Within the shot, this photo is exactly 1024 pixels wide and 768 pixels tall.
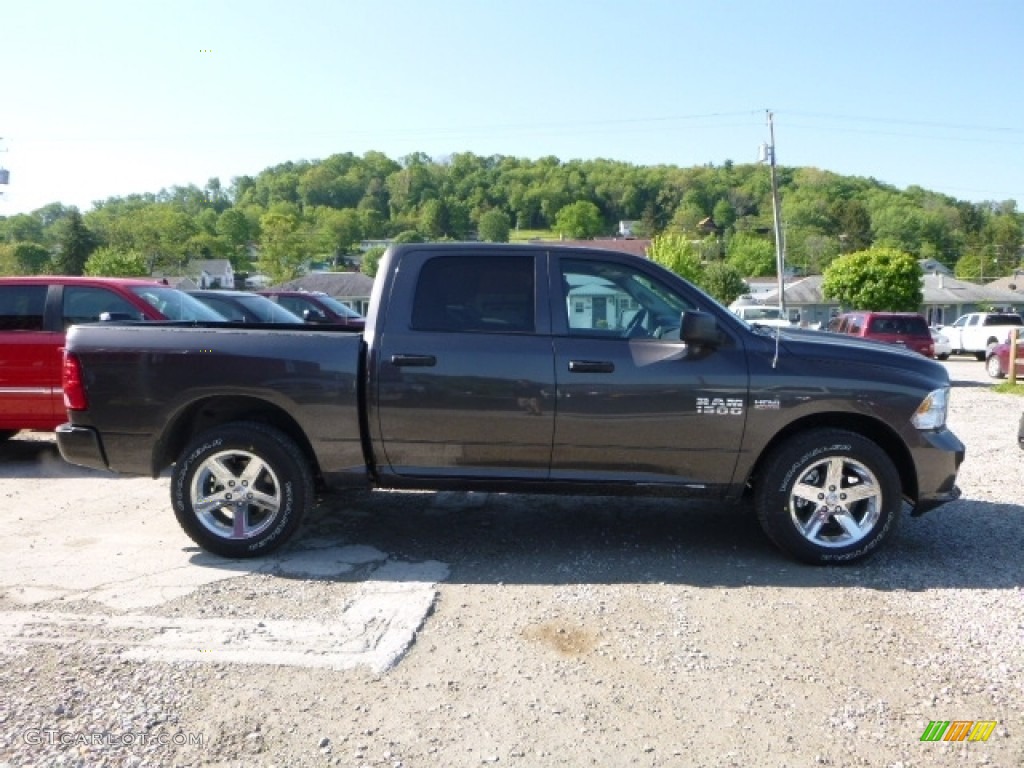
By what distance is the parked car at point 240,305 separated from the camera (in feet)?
39.7

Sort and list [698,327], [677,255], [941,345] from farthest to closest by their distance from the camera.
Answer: [677,255], [941,345], [698,327]

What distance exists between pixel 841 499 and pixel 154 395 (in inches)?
167

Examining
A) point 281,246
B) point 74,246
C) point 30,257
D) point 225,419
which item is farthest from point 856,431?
point 30,257

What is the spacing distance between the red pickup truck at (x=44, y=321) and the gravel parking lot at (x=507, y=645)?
188cm

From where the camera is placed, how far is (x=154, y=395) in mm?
4824

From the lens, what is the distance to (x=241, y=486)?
4844 mm

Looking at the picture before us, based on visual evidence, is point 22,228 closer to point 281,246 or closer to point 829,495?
point 281,246

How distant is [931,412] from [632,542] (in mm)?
1994

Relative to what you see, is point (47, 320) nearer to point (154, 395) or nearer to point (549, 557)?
point (154, 395)

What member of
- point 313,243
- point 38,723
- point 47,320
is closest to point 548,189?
point 313,243

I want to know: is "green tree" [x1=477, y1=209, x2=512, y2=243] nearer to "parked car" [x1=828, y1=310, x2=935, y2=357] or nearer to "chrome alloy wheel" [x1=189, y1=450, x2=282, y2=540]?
"parked car" [x1=828, y1=310, x2=935, y2=357]

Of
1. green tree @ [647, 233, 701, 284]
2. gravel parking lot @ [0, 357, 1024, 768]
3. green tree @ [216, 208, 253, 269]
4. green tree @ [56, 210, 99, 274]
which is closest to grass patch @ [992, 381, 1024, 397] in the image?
gravel parking lot @ [0, 357, 1024, 768]

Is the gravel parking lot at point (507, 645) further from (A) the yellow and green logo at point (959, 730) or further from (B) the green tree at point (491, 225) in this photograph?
(B) the green tree at point (491, 225)

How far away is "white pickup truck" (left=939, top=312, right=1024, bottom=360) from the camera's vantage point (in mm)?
27453
